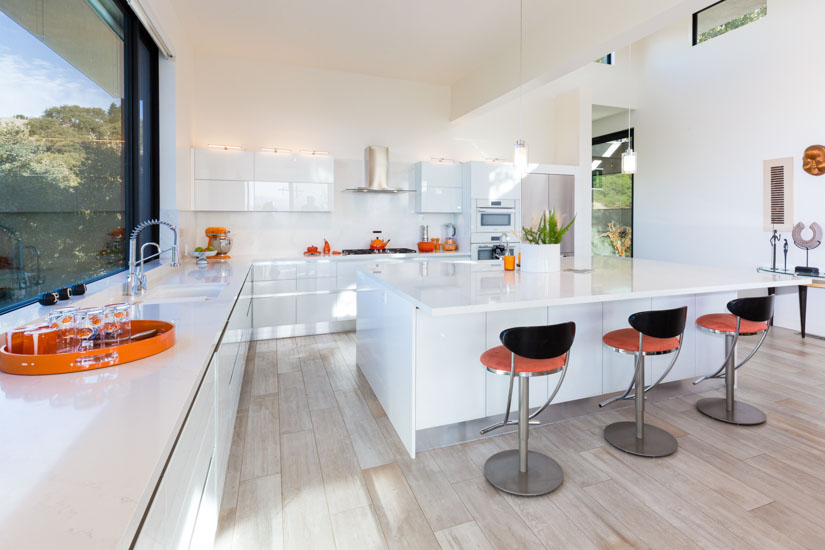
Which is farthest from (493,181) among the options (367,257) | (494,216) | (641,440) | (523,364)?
(523,364)

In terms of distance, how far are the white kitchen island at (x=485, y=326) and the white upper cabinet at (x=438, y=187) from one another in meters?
2.69

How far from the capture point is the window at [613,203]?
7578mm

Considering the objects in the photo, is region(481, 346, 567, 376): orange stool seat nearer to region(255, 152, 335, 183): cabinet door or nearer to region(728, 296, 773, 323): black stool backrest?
region(728, 296, 773, 323): black stool backrest

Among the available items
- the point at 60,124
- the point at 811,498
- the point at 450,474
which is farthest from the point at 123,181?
the point at 811,498

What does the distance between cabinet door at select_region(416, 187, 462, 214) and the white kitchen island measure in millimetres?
2669

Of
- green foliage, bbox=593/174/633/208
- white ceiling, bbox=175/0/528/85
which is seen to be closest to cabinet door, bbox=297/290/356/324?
white ceiling, bbox=175/0/528/85

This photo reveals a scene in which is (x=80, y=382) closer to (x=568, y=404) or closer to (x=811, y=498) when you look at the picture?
(x=568, y=404)

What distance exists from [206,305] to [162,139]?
103 inches

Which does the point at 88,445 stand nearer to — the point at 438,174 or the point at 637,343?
the point at 637,343

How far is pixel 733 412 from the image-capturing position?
286cm

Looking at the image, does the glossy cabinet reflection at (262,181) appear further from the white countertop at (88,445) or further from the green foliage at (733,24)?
the green foliage at (733,24)

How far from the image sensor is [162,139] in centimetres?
396

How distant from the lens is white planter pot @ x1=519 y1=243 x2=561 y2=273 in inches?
123

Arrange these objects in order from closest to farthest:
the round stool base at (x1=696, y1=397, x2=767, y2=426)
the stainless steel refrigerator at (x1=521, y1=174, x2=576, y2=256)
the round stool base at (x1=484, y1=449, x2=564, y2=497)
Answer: the round stool base at (x1=484, y1=449, x2=564, y2=497), the round stool base at (x1=696, y1=397, x2=767, y2=426), the stainless steel refrigerator at (x1=521, y1=174, x2=576, y2=256)
